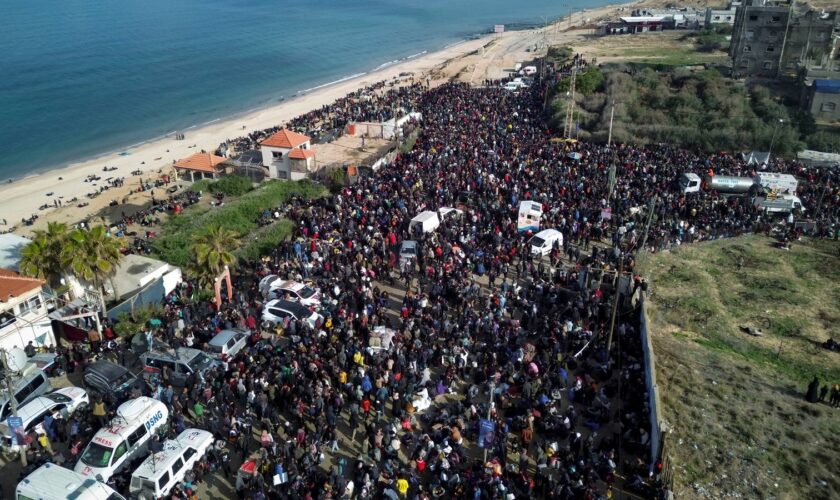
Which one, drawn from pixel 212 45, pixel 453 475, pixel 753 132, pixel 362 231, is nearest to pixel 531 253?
pixel 362 231

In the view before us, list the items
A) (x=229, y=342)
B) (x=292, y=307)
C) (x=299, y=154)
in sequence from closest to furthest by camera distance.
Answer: (x=229, y=342) < (x=292, y=307) < (x=299, y=154)

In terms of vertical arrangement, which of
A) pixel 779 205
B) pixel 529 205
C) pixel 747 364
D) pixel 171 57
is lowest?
pixel 747 364

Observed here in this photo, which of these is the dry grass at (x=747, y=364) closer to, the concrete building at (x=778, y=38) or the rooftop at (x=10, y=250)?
the rooftop at (x=10, y=250)

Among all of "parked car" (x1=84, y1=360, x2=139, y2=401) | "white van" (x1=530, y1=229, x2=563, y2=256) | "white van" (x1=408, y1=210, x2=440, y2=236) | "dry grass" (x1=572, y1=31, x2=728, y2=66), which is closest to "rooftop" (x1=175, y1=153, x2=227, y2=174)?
"white van" (x1=408, y1=210, x2=440, y2=236)

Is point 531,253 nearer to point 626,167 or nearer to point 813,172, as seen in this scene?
point 626,167

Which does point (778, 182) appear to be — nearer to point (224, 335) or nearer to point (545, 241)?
point (545, 241)

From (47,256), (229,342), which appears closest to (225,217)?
(47,256)
